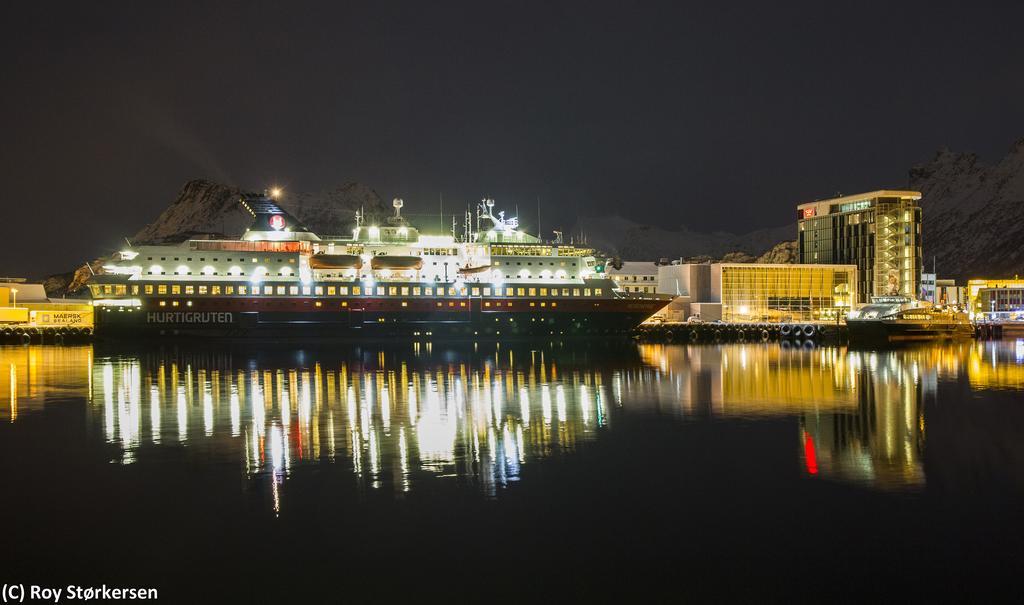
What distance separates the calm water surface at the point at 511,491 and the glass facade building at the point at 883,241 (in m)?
57.6

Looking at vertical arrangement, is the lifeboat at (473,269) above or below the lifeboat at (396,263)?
below

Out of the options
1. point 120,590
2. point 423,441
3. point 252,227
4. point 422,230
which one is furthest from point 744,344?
point 120,590

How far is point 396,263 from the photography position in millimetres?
51156

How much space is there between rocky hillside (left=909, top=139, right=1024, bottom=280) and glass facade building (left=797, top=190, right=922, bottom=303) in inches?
2484

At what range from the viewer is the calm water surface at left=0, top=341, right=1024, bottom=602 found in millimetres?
8367

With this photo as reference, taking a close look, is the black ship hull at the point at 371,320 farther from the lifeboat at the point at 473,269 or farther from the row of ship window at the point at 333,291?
the lifeboat at the point at 473,269

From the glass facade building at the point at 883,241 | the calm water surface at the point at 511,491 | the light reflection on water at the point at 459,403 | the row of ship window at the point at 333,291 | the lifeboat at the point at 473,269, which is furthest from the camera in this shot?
the glass facade building at the point at 883,241

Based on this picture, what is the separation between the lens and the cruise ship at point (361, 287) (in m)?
47.2

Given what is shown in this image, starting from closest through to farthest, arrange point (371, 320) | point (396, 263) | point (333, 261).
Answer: point (371, 320) → point (333, 261) → point (396, 263)

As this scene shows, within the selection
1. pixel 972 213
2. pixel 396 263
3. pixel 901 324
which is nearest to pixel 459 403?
pixel 396 263

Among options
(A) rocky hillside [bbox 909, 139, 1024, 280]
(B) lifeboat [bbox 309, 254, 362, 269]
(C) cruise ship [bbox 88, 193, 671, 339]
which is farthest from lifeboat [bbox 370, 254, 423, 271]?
(A) rocky hillside [bbox 909, 139, 1024, 280]

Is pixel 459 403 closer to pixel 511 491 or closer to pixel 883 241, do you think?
pixel 511 491

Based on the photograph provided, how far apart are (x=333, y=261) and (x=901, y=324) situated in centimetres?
3630

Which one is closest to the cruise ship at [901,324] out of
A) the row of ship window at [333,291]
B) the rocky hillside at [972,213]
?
the row of ship window at [333,291]
